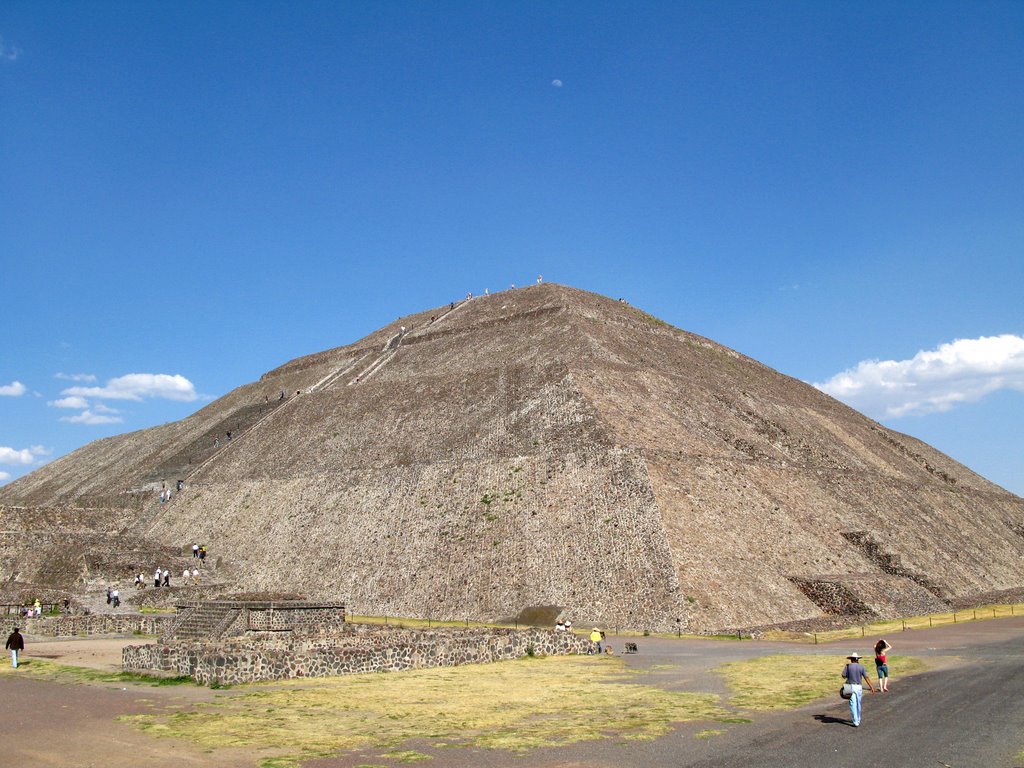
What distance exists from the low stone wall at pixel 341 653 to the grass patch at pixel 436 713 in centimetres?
52

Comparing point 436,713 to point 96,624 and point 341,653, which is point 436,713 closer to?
point 341,653

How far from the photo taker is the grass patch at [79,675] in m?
20.6

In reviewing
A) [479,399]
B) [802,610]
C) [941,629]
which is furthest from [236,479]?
[941,629]

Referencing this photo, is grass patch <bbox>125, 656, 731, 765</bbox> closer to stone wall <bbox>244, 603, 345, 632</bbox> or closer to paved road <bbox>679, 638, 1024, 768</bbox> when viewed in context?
paved road <bbox>679, 638, 1024, 768</bbox>

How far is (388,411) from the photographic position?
52.4 m

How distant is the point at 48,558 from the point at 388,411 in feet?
64.6

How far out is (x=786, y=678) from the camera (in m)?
20.3

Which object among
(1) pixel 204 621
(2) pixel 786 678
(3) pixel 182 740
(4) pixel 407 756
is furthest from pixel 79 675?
(2) pixel 786 678

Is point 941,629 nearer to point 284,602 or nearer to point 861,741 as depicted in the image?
point 861,741

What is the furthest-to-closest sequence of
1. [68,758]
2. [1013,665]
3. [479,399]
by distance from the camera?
1. [479,399]
2. [1013,665]
3. [68,758]

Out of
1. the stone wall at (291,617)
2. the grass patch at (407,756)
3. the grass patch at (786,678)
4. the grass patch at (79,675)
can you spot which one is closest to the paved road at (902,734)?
the grass patch at (786,678)

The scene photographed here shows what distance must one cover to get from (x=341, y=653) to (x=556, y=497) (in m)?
17.1

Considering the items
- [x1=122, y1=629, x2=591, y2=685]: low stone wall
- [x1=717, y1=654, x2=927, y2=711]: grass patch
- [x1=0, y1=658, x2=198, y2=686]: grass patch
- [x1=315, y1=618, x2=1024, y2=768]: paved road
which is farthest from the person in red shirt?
[x1=0, y1=658, x2=198, y2=686]: grass patch

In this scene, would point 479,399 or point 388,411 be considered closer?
point 479,399
